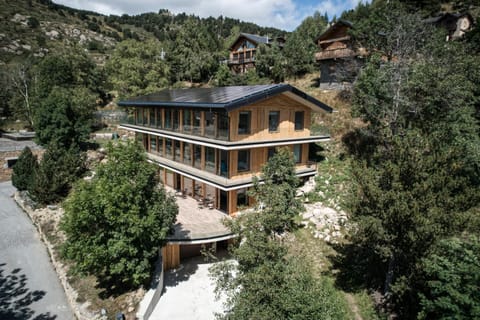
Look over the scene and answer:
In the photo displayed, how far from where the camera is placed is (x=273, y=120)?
20.3 metres

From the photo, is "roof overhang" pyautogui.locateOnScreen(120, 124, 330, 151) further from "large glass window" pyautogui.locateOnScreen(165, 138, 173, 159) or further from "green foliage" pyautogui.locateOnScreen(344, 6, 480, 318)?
"green foliage" pyautogui.locateOnScreen(344, 6, 480, 318)

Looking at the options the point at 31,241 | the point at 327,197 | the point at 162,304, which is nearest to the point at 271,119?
the point at 327,197

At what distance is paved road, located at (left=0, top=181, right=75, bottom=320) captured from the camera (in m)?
13.8

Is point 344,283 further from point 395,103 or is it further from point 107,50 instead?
point 107,50

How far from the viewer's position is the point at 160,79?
143 feet

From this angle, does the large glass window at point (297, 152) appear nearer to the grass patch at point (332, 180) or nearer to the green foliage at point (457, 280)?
the grass patch at point (332, 180)

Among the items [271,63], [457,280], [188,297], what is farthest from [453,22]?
[188,297]

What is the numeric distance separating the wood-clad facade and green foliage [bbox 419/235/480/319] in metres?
11.4

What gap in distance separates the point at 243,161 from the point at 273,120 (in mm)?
3856

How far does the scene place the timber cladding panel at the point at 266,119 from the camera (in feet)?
60.5

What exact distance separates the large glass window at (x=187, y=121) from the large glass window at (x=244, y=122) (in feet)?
15.6

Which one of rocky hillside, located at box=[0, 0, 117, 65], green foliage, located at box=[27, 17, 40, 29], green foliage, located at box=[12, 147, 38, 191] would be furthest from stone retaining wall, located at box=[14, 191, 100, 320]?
green foliage, located at box=[27, 17, 40, 29]

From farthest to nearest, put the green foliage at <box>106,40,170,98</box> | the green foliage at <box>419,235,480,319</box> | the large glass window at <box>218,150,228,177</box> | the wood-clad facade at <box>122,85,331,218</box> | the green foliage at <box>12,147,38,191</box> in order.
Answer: the green foliage at <box>106,40,170,98</box>
the green foliage at <box>12,147,38,191</box>
the large glass window at <box>218,150,228,177</box>
the wood-clad facade at <box>122,85,331,218</box>
the green foliage at <box>419,235,480,319</box>

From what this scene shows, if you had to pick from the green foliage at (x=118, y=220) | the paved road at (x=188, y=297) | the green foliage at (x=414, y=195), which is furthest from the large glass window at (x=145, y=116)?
the green foliage at (x=414, y=195)
